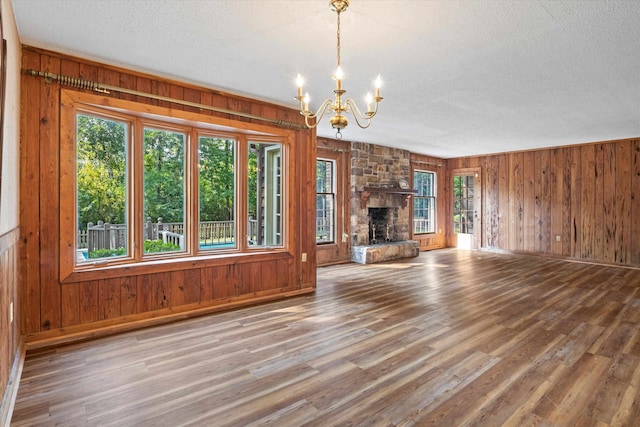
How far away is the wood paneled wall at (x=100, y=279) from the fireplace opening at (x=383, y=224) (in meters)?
3.68

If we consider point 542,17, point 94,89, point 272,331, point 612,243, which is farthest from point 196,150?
point 612,243

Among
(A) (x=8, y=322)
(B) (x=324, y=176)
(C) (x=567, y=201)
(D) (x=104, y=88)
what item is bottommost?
(A) (x=8, y=322)

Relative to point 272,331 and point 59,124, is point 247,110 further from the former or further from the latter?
point 272,331

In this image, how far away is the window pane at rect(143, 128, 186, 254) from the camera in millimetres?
3693

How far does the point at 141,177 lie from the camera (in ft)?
11.8

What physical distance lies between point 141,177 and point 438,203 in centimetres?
756

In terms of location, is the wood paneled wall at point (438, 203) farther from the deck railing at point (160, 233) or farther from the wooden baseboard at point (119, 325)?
the wooden baseboard at point (119, 325)

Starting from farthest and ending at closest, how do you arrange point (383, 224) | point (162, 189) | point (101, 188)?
1. point (383, 224)
2. point (162, 189)
3. point (101, 188)

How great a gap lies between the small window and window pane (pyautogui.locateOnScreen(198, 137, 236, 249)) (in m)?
2.76

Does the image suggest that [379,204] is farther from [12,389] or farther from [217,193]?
[12,389]

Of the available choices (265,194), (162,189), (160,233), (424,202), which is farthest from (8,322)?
(424,202)

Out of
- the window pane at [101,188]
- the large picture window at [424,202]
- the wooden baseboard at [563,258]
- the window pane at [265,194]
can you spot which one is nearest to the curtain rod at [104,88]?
the window pane at [101,188]

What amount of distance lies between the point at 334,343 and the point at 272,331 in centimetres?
64

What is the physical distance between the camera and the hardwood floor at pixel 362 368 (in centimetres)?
198
